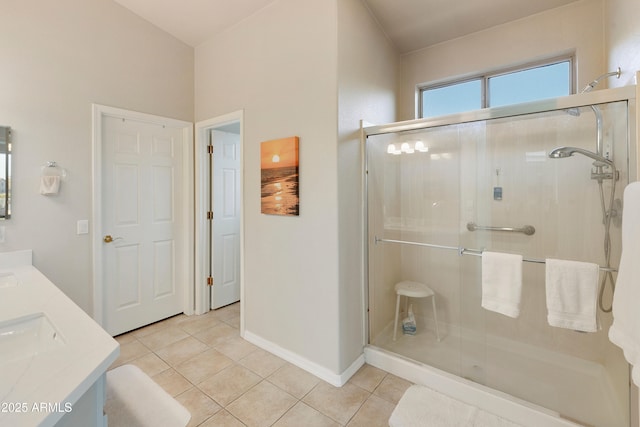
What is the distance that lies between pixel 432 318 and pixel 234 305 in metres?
2.29

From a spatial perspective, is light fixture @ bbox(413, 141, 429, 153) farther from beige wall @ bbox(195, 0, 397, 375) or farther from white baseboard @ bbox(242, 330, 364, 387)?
white baseboard @ bbox(242, 330, 364, 387)

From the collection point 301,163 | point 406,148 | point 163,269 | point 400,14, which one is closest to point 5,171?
point 163,269

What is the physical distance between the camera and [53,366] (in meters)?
0.83

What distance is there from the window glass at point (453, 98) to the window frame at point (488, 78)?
2 cm

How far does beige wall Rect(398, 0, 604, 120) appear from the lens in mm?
2299

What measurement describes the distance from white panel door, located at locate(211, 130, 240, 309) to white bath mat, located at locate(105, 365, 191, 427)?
1.27 m

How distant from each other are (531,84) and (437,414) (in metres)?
2.88

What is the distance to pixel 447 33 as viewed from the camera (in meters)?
2.80

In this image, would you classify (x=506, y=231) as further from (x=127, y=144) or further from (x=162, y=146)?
(x=127, y=144)

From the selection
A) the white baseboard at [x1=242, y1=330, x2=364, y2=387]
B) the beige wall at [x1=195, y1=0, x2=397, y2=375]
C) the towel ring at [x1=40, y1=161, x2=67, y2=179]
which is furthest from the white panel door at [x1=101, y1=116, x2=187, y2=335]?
the white baseboard at [x1=242, y1=330, x2=364, y2=387]

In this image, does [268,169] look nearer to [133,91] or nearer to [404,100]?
[133,91]

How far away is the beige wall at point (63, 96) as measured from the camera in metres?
2.12

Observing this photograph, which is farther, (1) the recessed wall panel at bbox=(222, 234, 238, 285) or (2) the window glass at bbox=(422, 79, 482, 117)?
A: (1) the recessed wall panel at bbox=(222, 234, 238, 285)

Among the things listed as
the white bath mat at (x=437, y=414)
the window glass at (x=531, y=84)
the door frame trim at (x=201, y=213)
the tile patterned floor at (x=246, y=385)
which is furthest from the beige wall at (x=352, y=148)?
the door frame trim at (x=201, y=213)
